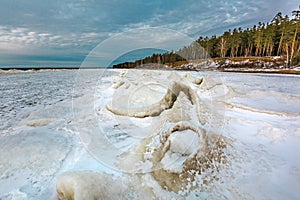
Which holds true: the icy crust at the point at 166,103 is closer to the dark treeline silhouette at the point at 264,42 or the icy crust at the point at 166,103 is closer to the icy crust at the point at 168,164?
the icy crust at the point at 168,164

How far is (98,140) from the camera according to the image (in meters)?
3.67

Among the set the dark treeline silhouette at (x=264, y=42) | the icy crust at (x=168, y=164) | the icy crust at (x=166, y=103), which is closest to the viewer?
the icy crust at (x=168, y=164)

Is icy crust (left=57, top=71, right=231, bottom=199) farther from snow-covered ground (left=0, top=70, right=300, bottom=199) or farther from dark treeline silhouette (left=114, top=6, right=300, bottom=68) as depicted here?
dark treeline silhouette (left=114, top=6, right=300, bottom=68)

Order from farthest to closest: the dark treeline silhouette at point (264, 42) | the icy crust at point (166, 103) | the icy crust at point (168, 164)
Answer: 1. the dark treeline silhouette at point (264, 42)
2. the icy crust at point (166, 103)
3. the icy crust at point (168, 164)

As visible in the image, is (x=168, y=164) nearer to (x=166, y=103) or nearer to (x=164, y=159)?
(x=164, y=159)

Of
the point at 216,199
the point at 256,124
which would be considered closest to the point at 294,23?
the point at 256,124

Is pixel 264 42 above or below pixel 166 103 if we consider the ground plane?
above

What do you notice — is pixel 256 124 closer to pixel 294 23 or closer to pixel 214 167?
pixel 214 167

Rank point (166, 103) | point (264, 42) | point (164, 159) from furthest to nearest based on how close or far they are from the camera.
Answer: point (264, 42)
point (166, 103)
point (164, 159)

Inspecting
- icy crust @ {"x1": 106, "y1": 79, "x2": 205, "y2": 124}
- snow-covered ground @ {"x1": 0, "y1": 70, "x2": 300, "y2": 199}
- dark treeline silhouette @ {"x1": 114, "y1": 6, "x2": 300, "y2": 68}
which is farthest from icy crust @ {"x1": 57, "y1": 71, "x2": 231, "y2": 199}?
dark treeline silhouette @ {"x1": 114, "y1": 6, "x2": 300, "y2": 68}

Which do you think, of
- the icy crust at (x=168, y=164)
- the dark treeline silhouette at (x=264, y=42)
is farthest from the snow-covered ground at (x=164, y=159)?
the dark treeline silhouette at (x=264, y=42)

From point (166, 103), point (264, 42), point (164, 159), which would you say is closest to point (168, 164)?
point (164, 159)

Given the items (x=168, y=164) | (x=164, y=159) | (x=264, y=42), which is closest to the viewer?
(x=168, y=164)

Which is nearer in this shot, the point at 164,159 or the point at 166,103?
the point at 164,159
